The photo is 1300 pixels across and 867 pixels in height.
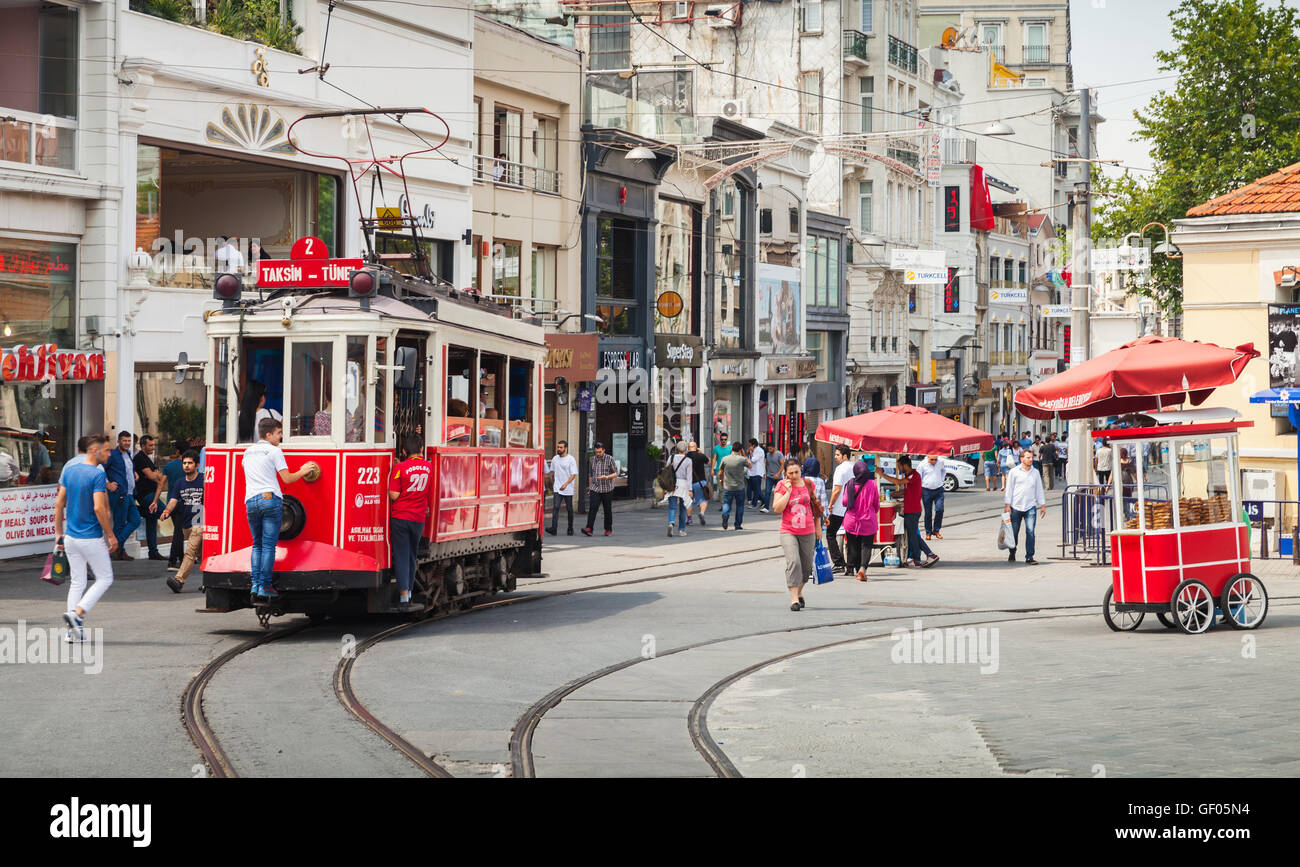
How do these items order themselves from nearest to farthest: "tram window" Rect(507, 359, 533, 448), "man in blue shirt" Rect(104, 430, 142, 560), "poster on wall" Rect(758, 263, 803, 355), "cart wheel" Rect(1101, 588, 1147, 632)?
"cart wheel" Rect(1101, 588, 1147, 632) → "tram window" Rect(507, 359, 533, 448) → "man in blue shirt" Rect(104, 430, 142, 560) → "poster on wall" Rect(758, 263, 803, 355)

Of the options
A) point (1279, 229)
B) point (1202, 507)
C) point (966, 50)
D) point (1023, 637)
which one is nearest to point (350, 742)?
point (1023, 637)

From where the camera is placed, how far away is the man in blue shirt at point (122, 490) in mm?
20766

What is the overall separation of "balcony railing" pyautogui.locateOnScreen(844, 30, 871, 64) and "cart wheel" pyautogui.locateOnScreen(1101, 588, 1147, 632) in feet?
150

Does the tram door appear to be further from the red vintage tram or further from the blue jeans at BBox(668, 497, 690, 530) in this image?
the blue jeans at BBox(668, 497, 690, 530)

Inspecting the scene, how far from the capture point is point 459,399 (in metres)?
16.1

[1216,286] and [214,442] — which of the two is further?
[1216,286]

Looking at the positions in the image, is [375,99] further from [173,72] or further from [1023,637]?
[1023,637]

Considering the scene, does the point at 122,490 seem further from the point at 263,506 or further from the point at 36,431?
the point at 263,506

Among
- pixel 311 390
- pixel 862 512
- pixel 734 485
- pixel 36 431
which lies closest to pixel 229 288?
pixel 311 390

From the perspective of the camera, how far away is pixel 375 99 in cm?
3031

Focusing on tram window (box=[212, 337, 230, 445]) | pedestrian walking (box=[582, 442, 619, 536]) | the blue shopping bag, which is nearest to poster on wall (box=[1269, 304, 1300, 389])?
the blue shopping bag

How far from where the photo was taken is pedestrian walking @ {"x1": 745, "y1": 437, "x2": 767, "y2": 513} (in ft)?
124

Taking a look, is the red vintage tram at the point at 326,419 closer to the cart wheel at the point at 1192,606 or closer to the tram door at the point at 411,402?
the tram door at the point at 411,402

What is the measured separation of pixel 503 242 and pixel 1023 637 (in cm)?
2160
